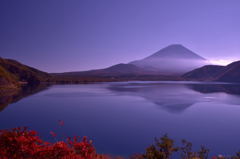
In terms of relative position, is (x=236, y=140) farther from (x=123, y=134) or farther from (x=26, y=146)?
(x=26, y=146)

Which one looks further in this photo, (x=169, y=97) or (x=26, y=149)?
(x=169, y=97)

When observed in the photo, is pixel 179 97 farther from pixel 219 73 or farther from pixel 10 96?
pixel 219 73

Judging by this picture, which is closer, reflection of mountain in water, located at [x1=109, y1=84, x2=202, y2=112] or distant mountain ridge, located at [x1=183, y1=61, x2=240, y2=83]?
reflection of mountain in water, located at [x1=109, y1=84, x2=202, y2=112]

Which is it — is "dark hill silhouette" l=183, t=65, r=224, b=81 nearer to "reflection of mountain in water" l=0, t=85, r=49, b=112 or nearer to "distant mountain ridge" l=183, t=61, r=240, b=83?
"distant mountain ridge" l=183, t=61, r=240, b=83

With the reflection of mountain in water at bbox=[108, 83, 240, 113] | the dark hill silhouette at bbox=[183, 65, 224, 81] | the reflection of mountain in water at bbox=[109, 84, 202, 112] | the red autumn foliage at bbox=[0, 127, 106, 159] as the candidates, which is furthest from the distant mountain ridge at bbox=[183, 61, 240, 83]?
the red autumn foliage at bbox=[0, 127, 106, 159]

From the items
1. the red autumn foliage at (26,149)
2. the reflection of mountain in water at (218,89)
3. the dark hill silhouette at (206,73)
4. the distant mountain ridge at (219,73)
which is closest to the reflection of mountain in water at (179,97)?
the reflection of mountain in water at (218,89)

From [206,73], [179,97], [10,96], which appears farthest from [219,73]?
[10,96]

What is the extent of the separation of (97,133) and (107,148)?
2.82 m

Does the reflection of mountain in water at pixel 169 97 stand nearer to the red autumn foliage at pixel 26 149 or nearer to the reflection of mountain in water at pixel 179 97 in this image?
the reflection of mountain in water at pixel 179 97

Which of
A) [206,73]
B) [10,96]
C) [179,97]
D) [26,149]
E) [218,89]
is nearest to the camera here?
[26,149]

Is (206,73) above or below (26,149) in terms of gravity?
above

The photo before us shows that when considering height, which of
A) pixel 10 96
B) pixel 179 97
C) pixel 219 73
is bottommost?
pixel 179 97

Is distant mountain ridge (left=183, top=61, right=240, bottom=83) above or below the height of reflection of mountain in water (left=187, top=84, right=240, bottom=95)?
above

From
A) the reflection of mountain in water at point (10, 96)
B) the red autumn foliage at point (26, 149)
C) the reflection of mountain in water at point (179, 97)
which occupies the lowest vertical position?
the reflection of mountain in water at point (179, 97)
